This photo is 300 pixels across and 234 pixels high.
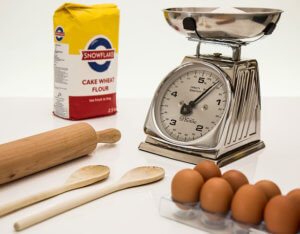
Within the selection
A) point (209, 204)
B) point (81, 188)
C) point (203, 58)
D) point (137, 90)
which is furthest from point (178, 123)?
point (137, 90)

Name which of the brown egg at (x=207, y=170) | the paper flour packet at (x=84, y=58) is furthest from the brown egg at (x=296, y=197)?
the paper flour packet at (x=84, y=58)

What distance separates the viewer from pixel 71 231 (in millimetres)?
1005

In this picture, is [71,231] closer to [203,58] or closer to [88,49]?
[203,58]

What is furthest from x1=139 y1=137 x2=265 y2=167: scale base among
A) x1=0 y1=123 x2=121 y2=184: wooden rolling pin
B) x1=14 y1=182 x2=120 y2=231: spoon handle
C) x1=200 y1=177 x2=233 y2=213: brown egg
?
x1=200 y1=177 x2=233 y2=213: brown egg

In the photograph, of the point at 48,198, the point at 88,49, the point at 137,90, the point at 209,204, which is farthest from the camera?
the point at 137,90

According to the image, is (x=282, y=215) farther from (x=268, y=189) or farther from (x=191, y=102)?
(x=191, y=102)

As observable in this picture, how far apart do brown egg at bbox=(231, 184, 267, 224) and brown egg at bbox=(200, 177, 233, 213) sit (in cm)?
3

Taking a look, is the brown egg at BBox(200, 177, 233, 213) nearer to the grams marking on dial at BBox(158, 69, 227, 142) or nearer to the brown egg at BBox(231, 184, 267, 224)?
the brown egg at BBox(231, 184, 267, 224)

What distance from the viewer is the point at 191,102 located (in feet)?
4.64

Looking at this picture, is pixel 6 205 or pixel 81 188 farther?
pixel 81 188

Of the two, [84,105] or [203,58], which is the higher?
[203,58]

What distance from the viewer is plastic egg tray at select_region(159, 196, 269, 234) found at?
96 centimetres

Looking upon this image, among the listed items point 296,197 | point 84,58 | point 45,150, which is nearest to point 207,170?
point 296,197

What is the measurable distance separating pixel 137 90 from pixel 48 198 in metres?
2.36
